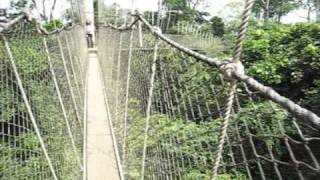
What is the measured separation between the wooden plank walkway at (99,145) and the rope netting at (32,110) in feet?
0.26

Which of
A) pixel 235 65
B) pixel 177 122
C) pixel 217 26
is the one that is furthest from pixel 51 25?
pixel 217 26

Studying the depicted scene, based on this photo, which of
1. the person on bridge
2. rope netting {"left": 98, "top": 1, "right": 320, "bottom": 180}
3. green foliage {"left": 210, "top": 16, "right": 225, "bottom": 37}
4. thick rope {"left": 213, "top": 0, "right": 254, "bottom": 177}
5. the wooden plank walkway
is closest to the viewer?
thick rope {"left": 213, "top": 0, "right": 254, "bottom": 177}

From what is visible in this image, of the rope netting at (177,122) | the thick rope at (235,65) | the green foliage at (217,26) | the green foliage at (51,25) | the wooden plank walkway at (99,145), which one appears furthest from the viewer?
the green foliage at (217,26)

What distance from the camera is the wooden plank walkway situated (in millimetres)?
2316

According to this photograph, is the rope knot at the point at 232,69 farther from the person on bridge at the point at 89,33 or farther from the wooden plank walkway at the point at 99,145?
the person on bridge at the point at 89,33

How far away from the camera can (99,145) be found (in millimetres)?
2754

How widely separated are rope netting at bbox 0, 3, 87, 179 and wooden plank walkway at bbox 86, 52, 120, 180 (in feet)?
0.26

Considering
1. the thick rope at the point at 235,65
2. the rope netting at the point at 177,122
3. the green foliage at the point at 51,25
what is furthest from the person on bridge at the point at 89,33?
the thick rope at the point at 235,65

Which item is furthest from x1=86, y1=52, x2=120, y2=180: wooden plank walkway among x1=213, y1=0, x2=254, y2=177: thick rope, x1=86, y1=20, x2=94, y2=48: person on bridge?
x1=86, y1=20, x2=94, y2=48: person on bridge

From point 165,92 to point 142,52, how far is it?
22.6 inches

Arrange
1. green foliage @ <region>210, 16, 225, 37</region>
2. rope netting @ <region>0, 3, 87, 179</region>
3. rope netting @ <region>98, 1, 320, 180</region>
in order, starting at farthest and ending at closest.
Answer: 1. green foliage @ <region>210, 16, 225, 37</region>
2. rope netting @ <region>98, 1, 320, 180</region>
3. rope netting @ <region>0, 3, 87, 179</region>

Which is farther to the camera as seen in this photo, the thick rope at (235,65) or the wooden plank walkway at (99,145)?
the wooden plank walkway at (99,145)

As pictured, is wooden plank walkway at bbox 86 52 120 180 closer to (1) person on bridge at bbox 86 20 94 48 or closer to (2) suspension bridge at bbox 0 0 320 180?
(2) suspension bridge at bbox 0 0 320 180

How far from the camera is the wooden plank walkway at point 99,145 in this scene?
2316 mm
